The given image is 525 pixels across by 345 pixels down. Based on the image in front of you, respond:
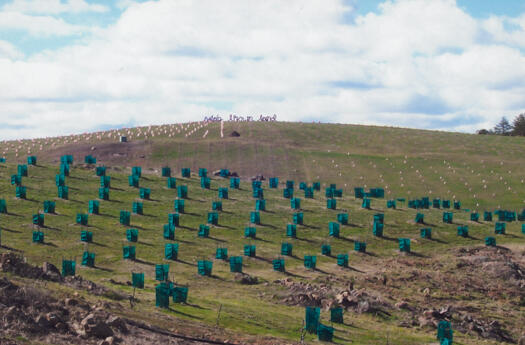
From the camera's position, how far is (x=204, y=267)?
6819cm

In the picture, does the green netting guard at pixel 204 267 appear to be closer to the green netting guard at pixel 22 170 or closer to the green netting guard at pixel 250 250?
the green netting guard at pixel 250 250

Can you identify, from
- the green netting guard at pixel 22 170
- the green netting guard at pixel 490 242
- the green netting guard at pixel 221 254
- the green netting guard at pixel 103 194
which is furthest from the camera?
the green netting guard at pixel 22 170

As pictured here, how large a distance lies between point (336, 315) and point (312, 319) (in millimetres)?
6077

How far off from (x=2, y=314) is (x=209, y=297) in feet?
80.3

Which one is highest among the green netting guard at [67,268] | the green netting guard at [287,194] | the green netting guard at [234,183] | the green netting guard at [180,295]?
the green netting guard at [234,183]

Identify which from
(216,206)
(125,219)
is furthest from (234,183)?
(125,219)

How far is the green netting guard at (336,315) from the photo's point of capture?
175 feet

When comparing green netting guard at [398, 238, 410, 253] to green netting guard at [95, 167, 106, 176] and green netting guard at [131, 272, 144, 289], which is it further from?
green netting guard at [95, 167, 106, 176]

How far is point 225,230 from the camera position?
8638 cm

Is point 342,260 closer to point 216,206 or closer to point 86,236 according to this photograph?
point 216,206

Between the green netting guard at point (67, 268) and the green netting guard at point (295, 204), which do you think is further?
the green netting guard at point (295, 204)

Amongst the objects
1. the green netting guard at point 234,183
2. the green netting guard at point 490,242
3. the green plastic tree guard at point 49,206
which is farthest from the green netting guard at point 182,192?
the green netting guard at point 490,242

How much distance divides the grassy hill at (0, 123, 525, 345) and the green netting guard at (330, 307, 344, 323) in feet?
1.76

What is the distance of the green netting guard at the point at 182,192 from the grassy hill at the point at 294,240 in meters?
1.22
